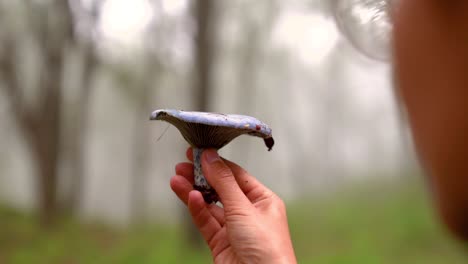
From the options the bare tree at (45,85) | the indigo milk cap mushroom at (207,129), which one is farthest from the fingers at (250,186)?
the bare tree at (45,85)

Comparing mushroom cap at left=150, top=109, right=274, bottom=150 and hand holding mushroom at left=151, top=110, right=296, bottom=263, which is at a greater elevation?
mushroom cap at left=150, top=109, right=274, bottom=150

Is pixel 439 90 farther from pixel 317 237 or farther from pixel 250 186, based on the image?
pixel 317 237

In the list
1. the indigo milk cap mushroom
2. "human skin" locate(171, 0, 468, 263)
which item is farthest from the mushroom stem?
"human skin" locate(171, 0, 468, 263)

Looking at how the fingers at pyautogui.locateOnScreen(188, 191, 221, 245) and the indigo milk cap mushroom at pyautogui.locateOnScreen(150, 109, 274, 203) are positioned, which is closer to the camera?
the indigo milk cap mushroom at pyautogui.locateOnScreen(150, 109, 274, 203)

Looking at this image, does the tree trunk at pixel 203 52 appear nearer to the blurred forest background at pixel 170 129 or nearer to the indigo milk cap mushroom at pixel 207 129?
the blurred forest background at pixel 170 129

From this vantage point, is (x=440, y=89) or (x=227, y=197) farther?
(x=227, y=197)

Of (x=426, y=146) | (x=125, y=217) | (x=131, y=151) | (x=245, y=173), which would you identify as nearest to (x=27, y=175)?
(x=125, y=217)

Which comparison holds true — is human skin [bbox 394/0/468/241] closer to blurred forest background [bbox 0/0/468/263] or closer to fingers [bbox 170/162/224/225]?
fingers [bbox 170/162/224/225]

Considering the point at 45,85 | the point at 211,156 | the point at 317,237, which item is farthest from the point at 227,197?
the point at 45,85
